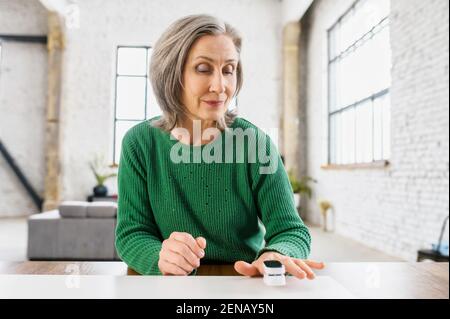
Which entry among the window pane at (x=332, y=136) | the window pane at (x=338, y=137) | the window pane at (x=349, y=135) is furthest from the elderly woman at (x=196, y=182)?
the window pane at (x=332, y=136)

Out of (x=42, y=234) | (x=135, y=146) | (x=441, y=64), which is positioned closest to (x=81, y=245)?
(x=42, y=234)

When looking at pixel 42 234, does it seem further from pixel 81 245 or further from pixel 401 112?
pixel 401 112

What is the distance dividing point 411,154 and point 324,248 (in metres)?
0.74

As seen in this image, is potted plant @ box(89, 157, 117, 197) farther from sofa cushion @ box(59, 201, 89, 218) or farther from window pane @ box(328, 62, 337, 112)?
window pane @ box(328, 62, 337, 112)

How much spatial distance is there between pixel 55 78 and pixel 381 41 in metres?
3.61

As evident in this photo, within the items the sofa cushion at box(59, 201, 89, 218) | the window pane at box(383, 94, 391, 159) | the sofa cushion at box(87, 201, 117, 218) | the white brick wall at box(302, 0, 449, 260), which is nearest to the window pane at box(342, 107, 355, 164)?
the white brick wall at box(302, 0, 449, 260)

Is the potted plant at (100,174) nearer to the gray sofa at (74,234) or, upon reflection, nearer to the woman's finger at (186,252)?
the gray sofa at (74,234)

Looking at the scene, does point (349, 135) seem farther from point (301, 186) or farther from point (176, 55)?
point (176, 55)

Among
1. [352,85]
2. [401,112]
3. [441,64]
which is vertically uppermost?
[352,85]

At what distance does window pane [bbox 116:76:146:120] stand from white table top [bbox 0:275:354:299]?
1.78 metres

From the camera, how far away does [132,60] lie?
3.58 meters

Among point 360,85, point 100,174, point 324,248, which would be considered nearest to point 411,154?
point 324,248

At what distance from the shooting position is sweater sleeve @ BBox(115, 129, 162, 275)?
1.79 feet
